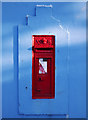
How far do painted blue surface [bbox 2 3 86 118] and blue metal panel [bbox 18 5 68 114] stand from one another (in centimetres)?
7

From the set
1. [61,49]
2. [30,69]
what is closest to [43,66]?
[30,69]

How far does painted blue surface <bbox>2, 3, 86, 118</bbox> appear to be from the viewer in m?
2.63

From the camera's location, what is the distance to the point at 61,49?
262cm

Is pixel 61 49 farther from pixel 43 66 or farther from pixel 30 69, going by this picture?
pixel 30 69

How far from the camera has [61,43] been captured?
2621mm

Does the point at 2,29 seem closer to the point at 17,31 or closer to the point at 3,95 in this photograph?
the point at 17,31

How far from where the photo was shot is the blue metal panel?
8.53ft

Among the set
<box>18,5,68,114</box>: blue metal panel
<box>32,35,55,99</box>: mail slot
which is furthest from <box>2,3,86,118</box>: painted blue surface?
<box>32,35,55,99</box>: mail slot

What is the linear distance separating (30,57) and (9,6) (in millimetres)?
833

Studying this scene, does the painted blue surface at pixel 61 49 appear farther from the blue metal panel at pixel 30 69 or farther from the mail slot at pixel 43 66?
the mail slot at pixel 43 66

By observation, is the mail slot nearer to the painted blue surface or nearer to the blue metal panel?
the blue metal panel

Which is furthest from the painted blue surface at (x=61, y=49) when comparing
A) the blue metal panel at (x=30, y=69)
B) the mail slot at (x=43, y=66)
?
the mail slot at (x=43, y=66)

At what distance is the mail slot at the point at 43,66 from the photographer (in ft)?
8.63

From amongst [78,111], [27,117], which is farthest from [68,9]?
[27,117]
